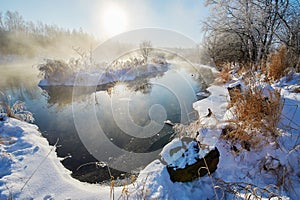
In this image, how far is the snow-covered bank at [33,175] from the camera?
1.55 m

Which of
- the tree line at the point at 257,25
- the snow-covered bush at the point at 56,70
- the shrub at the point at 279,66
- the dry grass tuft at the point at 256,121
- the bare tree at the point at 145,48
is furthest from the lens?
the bare tree at the point at 145,48

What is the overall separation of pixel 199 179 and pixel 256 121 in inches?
41.5

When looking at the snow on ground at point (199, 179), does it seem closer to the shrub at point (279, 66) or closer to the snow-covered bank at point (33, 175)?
the snow-covered bank at point (33, 175)

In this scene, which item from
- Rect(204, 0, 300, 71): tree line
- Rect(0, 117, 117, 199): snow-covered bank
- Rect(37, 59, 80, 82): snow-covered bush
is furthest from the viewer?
Rect(37, 59, 80, 82): snow-covered bush

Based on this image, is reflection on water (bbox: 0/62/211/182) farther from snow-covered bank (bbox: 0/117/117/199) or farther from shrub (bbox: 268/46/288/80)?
shrub (bbox: 268/46/288/80)

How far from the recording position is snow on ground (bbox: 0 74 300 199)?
1.55 m

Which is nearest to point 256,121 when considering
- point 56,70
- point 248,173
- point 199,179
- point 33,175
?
point 248,173

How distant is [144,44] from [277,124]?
13.6 m

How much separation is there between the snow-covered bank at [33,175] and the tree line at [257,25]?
6.62m

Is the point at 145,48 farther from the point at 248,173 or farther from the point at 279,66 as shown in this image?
the point at 248,173

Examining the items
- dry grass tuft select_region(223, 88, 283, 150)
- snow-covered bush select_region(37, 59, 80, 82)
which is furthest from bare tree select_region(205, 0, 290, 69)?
snow-covered bush select_region(37, 59, 80, 82)

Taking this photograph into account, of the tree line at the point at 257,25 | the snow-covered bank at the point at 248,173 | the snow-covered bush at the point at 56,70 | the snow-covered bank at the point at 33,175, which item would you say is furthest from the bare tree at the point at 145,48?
the snow-covered bank at the point at 248,173

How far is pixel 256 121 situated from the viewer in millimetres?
2049

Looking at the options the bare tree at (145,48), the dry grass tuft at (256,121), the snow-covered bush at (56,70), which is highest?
the bare tree at (145,48)
